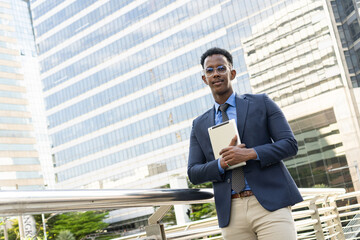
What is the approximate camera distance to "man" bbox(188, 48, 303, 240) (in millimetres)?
1857

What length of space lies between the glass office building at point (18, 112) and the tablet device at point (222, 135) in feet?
218

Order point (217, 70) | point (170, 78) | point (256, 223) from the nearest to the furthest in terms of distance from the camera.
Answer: point (256, 223) < point (217, 70) < point (170, 78)

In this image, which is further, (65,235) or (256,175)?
(65,235)

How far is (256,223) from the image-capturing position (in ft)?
6.15

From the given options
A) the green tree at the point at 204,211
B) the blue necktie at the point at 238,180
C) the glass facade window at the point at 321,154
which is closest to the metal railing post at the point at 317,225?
the blue necktie at the point at 238,180

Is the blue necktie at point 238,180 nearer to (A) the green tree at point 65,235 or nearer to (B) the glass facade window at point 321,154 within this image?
(B) the glass facade window at point 321,154

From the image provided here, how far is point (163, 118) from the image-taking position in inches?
1858

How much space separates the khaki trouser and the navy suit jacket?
32mm

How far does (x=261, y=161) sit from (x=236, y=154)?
0.11 meters

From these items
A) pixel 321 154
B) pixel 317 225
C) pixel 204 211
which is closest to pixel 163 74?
pixel 204 211

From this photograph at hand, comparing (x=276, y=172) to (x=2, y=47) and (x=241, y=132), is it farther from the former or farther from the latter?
(x=2, y=47)

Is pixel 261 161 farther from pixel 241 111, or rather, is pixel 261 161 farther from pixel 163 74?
pixel 163 74

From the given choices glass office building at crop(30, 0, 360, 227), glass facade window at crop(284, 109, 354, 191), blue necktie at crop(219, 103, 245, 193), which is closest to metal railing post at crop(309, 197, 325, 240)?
blue necktie at crop(219, 103, 245, 193)

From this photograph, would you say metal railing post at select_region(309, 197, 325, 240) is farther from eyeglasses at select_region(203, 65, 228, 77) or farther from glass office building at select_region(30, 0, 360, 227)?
glass office building at select_region(30, 0, 360, 227)
